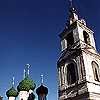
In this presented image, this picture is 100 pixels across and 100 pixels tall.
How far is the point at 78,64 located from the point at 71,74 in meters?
1.71

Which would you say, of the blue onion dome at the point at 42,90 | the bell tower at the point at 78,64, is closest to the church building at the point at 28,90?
the blue onion dome at the point at 42,90

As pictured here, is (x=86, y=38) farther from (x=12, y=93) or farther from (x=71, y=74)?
(x=12, y=93)

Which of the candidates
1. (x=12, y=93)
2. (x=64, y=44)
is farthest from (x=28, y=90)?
(x=64, y=44)

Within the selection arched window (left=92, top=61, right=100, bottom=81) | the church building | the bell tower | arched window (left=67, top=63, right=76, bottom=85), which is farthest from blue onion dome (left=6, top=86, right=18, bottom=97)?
arched window (left=92, top=61, right=100, bottom=81)

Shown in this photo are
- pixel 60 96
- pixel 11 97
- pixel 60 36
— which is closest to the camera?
pixel 60 96

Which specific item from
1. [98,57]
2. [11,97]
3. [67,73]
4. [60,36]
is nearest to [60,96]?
[67,73]

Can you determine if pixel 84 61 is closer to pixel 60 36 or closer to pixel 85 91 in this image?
pixel 85 91

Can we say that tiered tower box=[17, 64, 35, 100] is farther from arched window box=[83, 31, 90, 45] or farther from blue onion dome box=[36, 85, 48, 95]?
arched window box=[83, 31, 90, 45]

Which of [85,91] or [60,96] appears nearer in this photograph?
[85,91]

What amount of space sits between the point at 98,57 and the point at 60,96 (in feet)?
20.4

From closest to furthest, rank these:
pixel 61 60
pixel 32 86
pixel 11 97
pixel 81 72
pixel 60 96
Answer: pixel 81 72 < pixel 60 96 < pixel 61 60 < pixel 32 86 < pixel 11 97

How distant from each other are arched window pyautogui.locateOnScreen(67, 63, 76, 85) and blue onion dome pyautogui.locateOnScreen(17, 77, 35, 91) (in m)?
10.5

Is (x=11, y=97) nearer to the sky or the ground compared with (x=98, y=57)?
nearer to the ground

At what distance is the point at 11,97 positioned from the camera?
33.6m
